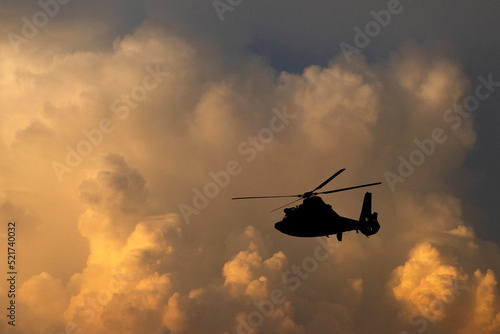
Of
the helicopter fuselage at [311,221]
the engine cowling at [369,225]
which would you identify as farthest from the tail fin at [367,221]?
the helicopter fuselage at [311,221]

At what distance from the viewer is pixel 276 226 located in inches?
2995

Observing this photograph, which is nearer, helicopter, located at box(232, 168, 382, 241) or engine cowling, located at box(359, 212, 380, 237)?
helicopter, located at box(232, 168, 382, 241)

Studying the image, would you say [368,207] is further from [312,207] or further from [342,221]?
[312,207]

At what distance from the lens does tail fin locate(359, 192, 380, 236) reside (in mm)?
80438

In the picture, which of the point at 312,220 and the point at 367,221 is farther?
the point at 367,221

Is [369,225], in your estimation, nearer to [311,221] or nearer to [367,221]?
[367,221]

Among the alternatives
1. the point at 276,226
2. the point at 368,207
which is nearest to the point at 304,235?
the point at 276,226

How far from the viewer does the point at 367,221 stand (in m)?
81.6

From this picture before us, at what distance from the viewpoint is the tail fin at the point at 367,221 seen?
80438 mm

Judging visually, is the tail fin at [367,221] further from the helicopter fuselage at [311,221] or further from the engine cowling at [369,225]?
the helicopter fuselage at [311,221]

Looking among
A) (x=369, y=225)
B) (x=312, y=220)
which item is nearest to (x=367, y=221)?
(x=369, y=225)

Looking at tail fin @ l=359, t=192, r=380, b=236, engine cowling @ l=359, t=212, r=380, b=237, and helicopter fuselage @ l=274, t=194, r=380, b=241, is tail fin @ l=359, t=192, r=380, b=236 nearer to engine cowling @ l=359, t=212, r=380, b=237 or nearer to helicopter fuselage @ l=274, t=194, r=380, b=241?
engine cowling @ l=359, t=212, r=380, b=237

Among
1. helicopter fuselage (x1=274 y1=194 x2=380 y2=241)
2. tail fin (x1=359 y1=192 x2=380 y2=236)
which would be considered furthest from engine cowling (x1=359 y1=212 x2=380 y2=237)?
helicopter fuselage (x1=274 y1=194 x2=380 y2=241)

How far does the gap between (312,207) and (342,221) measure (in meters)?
6.36
